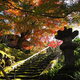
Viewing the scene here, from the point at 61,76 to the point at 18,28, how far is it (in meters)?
10.7

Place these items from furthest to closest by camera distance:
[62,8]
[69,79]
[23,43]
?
[23,43] < [62,8] < [69,79]

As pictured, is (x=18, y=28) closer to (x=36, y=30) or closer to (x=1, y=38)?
(x=36, y=30)

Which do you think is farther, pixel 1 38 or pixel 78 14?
pixel 1 38

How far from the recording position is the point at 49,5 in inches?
325

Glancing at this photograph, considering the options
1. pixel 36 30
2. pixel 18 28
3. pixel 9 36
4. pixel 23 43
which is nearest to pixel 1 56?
pixel 18 28

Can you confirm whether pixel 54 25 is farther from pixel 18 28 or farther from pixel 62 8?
pixel 62 8

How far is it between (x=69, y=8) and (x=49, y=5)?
0.91 meters

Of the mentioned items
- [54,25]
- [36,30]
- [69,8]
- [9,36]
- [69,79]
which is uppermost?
[9,36]

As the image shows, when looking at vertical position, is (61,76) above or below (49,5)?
below

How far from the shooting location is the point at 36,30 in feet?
62.0

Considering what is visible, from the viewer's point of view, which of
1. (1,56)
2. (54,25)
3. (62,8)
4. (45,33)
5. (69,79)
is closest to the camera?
(69,79)

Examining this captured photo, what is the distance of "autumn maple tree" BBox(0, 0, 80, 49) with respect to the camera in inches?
325

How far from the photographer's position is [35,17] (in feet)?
44.6

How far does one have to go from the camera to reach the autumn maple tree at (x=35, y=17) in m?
8.27
